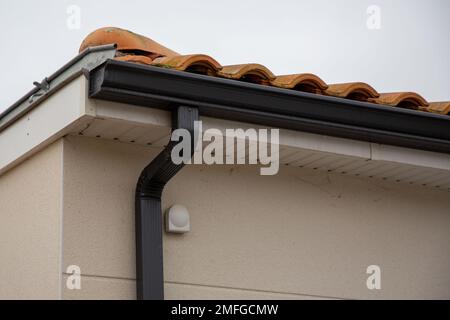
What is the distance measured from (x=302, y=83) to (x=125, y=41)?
3.63ft

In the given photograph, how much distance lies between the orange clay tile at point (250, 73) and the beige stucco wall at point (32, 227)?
0.99 metres

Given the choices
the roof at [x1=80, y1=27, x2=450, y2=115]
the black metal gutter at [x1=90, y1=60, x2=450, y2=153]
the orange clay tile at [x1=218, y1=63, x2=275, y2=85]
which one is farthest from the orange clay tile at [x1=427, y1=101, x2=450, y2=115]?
the orange clay tile at [x1=218, y1=63, x2=275, y2=85]

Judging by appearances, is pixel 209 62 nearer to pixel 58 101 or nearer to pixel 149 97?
pixel 149 97

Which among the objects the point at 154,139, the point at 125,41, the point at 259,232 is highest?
the point at 125,41

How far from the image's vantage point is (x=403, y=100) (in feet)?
21.7

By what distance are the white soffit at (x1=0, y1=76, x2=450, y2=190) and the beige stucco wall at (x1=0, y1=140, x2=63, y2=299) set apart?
0.10m

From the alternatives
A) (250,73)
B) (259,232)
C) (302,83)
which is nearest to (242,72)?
(250,73)

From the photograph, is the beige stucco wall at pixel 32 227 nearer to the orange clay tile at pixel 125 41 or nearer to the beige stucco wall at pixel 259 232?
the beige stucco wall at pixel 259 232

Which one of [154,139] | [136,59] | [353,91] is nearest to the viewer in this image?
[136,59]

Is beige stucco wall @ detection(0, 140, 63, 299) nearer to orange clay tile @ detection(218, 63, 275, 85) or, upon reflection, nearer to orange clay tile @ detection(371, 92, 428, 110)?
orange clay tile @ detection(218, 63, 275, 85)

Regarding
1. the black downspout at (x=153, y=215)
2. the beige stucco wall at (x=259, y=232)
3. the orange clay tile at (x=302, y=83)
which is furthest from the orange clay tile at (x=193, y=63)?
the beige stucco wall at (x=259, y=232)

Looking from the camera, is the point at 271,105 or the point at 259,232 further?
the point at 259,232

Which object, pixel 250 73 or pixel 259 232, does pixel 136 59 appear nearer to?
pixel 250 73

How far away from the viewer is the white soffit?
590 cm
